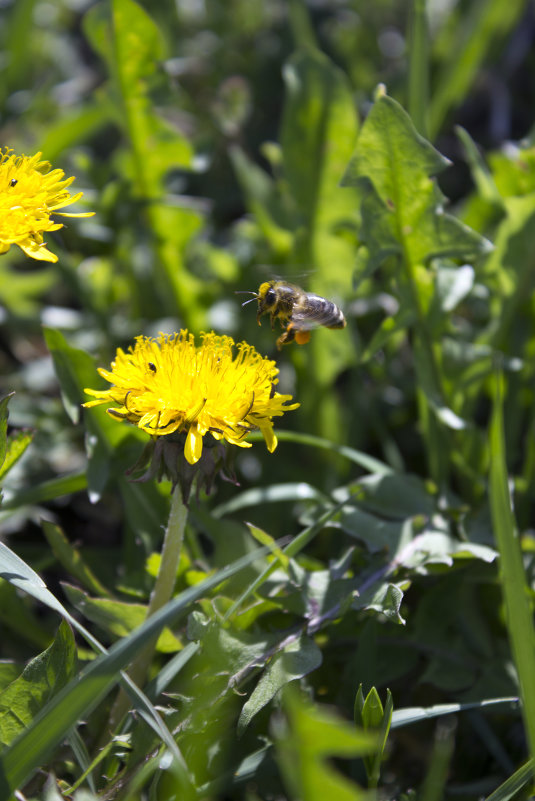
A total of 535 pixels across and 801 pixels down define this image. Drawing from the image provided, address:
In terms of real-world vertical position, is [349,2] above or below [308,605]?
above

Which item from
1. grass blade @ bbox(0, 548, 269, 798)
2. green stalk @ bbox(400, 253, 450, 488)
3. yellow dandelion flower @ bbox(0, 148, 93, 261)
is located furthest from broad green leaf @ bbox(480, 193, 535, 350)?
grass blade @ bbox(0, 548, 269, 798)

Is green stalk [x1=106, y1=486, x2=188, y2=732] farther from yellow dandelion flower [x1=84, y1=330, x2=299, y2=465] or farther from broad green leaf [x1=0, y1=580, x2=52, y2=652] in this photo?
broad green leaf [x1=0, y1=580, x2=52, y2=652]

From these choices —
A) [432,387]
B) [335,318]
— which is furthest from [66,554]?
[432,387]

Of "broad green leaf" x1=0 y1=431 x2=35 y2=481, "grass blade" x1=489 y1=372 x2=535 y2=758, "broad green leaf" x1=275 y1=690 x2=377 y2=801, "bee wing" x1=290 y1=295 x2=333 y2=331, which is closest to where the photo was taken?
"broad green leaf" x1=275 y1=690 x2=377 y2=801

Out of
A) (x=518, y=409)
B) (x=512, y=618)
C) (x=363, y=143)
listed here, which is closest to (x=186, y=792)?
(x=512, y=618)

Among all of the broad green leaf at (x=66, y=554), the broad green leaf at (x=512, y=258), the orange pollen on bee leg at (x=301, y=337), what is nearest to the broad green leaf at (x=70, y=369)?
the broad green leaf at (x=66, y=554)

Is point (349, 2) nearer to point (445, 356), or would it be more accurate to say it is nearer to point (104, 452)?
point (445, 356)

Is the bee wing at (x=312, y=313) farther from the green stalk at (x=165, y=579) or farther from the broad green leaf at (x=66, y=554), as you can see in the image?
the broad green leaf at (x=66, y=554)
